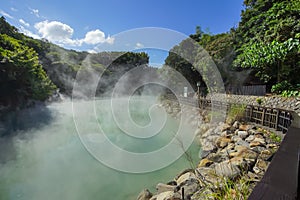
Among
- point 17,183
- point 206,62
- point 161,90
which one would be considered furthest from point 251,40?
point 17,183

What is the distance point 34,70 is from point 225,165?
9376 mm

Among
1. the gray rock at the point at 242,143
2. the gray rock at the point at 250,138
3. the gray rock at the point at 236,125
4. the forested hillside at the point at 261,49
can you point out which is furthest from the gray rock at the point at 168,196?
the forested hillside at the point at 261,49

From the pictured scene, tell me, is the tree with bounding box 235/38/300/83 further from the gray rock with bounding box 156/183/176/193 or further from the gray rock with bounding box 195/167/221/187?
the gray rock with bounding box 156/183/176/193

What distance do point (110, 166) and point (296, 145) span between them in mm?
3367

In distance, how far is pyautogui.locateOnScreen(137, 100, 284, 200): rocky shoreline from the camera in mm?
1504

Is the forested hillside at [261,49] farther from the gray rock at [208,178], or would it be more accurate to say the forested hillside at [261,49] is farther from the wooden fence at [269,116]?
the gray rock at [208,178]

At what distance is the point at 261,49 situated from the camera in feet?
19.9

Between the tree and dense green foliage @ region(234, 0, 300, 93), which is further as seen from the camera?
dense green foliage @ region(234, 0, 300, 93)

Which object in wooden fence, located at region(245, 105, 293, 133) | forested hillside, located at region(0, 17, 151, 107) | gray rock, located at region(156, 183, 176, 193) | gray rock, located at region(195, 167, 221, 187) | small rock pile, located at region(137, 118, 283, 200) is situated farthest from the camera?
forested hillside, located at region(0, 17, 151, 107)

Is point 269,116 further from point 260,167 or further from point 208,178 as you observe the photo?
point 208,178

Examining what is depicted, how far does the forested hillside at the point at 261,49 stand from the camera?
5.76m

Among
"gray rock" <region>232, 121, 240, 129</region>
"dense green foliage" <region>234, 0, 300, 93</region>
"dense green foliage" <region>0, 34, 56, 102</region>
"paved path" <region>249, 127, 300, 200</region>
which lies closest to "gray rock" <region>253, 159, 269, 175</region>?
"paved path" <region>249, 127, 300, 200</region>

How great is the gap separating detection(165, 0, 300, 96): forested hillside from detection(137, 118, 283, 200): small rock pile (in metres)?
2.64

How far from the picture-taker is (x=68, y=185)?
2.85m
